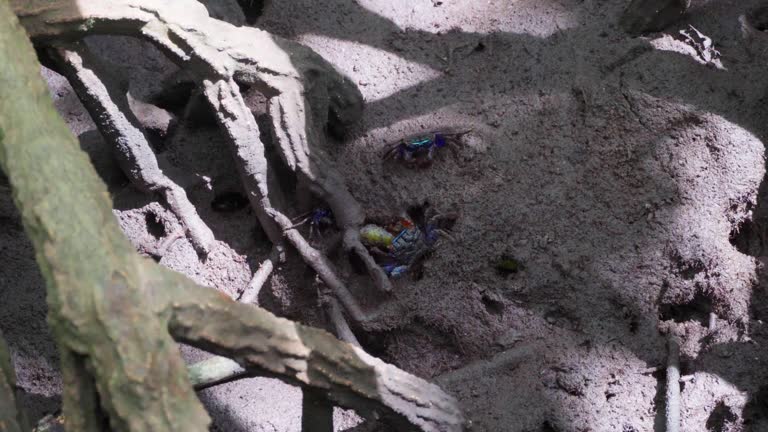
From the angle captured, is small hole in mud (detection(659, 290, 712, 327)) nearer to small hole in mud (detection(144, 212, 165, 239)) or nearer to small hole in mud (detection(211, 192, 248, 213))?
small hole in mud (detection(211, 192, 248, 213))

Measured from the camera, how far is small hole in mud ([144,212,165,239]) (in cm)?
375

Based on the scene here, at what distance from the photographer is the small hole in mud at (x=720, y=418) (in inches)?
116

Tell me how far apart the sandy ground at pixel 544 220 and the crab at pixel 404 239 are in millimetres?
75

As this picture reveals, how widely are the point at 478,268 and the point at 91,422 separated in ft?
5.82

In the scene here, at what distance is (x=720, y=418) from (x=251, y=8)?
3.27m

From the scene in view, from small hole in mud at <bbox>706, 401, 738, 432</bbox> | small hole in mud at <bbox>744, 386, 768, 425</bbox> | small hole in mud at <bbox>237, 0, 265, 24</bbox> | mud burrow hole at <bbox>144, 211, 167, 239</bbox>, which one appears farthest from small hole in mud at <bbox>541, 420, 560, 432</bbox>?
small hole in mud at <bbox>237, 0, 265, 24</bbox>

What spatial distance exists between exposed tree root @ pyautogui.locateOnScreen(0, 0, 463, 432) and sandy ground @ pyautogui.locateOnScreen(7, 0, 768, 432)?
51 cm

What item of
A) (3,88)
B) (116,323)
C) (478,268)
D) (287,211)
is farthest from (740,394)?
(3,88)

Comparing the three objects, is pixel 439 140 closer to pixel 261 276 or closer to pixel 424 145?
pixel 424 145

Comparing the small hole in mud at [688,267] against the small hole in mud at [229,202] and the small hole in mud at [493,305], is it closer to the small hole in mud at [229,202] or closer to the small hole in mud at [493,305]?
the small hole in mud at [493,305]

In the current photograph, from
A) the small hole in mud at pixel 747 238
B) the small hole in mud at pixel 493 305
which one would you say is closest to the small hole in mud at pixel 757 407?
the small hole in mud at pixel 747 238

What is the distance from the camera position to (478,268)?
3244 millimetres

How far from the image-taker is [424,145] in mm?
3500

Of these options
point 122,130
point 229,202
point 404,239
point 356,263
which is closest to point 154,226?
point 229,202
